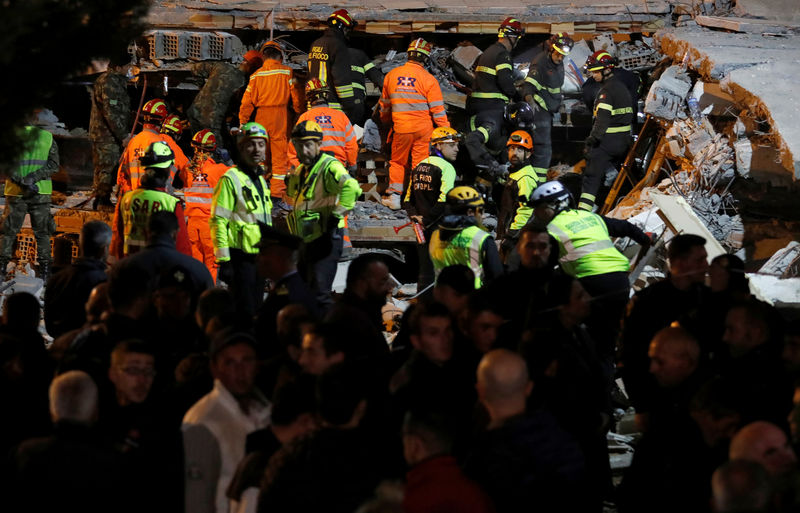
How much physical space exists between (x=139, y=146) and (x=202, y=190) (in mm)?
1077

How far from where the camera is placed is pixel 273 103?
48.4 ft

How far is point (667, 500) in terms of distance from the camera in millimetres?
5020

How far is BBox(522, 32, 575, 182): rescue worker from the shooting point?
48.4 feet

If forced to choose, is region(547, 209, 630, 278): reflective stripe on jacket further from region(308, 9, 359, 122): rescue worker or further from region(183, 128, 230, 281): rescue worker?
region(308, 9, 359, 122): rescue worker

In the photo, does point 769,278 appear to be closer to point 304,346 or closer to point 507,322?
point 507,322

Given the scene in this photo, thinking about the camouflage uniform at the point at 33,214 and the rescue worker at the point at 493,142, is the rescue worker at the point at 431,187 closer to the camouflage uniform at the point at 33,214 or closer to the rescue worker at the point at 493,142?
the rescue worker at the point at 493,142

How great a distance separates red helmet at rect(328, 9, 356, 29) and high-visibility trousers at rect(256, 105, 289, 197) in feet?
4.48

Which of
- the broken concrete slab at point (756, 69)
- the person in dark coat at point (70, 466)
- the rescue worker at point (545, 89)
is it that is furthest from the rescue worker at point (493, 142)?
the person in dark coat at point (70, 466)

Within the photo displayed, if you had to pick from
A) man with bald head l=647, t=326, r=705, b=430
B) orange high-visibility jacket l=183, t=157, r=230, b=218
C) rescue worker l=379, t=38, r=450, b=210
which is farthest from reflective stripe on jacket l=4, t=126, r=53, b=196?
man with bald head l=647, t=326, r=705, b=430

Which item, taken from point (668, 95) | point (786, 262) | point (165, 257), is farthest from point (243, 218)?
point (668, 95)

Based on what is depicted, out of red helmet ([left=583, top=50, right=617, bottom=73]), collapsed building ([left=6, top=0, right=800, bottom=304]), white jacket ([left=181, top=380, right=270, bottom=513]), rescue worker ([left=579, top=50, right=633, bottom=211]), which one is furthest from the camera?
red helmet ([left=583, top=50, right=617, bottom=73])

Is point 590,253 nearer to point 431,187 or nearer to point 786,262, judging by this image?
point 786,262

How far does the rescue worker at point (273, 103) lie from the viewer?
14727mm

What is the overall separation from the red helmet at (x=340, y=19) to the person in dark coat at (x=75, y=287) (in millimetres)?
7624
